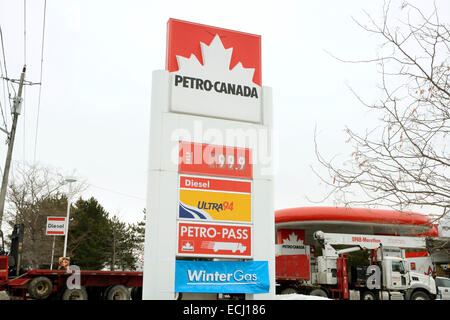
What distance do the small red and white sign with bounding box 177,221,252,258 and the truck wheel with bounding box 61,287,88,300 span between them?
9.46m

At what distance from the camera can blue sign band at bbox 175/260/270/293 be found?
964cm

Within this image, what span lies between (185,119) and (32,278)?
10370mm

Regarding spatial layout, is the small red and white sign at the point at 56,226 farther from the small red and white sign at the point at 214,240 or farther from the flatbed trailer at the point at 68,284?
the small red and white sign at the point at 214,240

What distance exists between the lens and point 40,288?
16.7 metres

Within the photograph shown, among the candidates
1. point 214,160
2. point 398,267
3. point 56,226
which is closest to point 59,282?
point 56,226

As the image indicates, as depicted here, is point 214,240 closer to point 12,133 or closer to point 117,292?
point 117,292

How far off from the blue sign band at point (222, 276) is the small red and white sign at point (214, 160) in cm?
202

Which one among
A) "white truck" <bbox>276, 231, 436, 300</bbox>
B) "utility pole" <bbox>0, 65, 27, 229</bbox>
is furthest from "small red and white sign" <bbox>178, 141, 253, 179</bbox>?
"utility pole" <bbox>0, 65, 27, 229</bbox>
